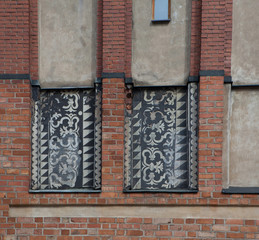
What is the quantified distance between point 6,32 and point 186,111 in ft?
10.4

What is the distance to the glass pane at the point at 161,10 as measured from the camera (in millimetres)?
5500

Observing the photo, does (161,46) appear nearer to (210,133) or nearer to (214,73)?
(214,73)

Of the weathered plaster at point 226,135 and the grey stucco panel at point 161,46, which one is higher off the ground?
the grey stucco panel at point 161,46

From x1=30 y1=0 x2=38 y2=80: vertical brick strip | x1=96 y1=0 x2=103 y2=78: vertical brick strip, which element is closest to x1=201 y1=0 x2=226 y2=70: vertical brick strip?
x1=96 y1=0 x2=103 y2=78: vertical brick strip

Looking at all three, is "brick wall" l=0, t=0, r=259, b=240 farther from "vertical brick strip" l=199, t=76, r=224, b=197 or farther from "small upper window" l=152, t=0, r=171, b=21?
"small upper window" l=152, t=0, r=171, b=21

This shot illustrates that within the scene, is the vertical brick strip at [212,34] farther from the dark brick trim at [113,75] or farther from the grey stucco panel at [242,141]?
the dark brick trim at [113,75]

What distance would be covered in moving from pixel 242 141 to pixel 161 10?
96.7 inches

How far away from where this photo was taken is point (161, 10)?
18.1ft

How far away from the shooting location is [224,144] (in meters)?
5.27

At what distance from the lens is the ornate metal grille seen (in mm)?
5516

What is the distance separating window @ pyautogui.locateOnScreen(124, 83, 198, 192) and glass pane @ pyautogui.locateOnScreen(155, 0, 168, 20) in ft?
3.83

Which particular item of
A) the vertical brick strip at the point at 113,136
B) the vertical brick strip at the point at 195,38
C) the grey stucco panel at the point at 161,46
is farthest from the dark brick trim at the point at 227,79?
the vertical brick strip at the point at 113,136

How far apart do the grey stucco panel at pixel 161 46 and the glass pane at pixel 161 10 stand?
0.32ft

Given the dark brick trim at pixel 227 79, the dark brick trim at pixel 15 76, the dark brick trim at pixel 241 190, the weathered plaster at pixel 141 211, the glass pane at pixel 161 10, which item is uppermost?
the glass pane at pixel 161 10
